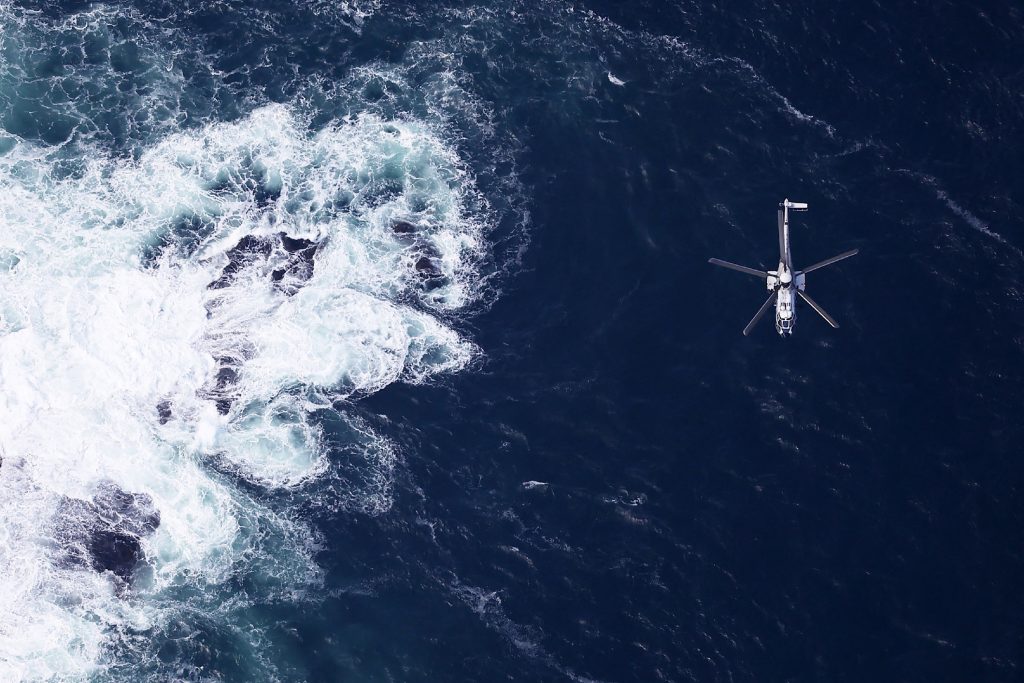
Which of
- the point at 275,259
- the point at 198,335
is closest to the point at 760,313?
the point at 275,259

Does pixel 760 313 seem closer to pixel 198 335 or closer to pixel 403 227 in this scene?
pixel 403 227

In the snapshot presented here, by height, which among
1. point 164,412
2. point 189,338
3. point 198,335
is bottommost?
point 164,412

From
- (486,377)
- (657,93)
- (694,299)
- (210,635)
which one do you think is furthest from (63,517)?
(657,93)

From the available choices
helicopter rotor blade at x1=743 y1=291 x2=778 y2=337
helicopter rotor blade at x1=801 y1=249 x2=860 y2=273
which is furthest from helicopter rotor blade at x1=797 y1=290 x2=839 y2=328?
helicopter rotor blade at x1=743 y1=291 x2=778 y2=337

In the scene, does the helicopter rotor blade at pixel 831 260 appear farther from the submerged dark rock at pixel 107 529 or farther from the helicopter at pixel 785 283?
the submerged dark rock at pixel 107 529

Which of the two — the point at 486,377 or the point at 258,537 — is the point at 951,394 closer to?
the point at 486,377

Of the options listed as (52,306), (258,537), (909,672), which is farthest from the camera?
(52,306)

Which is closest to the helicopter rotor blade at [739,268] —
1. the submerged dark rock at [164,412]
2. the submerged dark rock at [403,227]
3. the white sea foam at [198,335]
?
the white sea foam at [198,335]
